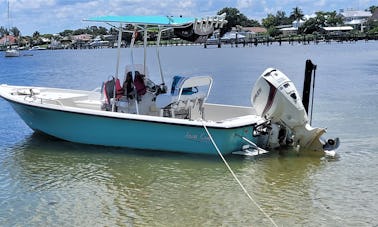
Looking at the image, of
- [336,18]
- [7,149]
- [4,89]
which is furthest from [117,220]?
[336,18]

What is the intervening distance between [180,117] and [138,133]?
1.21m

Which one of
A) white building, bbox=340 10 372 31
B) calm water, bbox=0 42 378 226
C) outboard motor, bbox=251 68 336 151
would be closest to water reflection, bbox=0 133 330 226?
calm water, bbox=0 42 378 226

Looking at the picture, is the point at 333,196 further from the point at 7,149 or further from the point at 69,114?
the point at 7,149

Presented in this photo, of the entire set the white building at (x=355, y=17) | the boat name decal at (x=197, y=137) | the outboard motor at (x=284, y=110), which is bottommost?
the boat name decal at (x=197, y=137)

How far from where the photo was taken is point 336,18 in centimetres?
17638

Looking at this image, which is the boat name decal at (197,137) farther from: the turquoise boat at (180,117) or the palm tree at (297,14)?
the palm tree at (297,14)

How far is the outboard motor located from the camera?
42.9ft

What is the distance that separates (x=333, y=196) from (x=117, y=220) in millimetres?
4336

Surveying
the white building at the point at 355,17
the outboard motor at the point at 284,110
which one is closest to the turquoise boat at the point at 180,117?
the outboard motor at the point at 284,110

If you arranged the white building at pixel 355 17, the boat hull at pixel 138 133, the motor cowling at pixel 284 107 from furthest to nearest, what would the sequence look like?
the white building at pixel 355 17 < the motor cowling at pixel 284 107 < the boat hull at pixel 138 133

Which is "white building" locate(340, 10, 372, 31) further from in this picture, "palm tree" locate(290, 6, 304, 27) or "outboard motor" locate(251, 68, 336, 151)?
"outboard motor" locate(251, 68, 336, 151)

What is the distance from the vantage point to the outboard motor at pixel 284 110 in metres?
13.1

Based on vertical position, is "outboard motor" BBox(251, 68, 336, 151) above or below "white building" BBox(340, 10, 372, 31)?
below

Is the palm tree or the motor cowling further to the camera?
the palm tree
